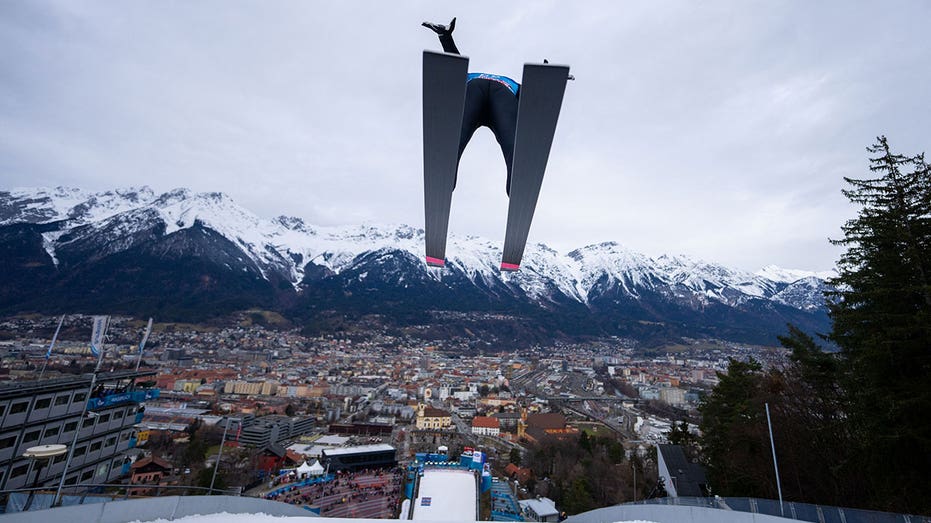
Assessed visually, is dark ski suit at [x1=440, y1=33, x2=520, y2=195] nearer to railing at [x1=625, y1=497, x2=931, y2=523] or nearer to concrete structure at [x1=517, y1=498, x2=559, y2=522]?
railing at [x1=625, y1=497, x2=931, y2=523]

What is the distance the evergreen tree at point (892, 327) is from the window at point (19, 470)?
2218 cm

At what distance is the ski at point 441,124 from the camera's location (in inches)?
144

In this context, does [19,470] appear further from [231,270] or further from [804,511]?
[231,270]

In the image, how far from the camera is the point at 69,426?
46.8 feet

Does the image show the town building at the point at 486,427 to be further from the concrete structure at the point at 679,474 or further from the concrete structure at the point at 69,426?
the concrete structure at the point at 69,426

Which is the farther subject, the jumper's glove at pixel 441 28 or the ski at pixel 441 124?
the jumper's glove at pixel 441 28

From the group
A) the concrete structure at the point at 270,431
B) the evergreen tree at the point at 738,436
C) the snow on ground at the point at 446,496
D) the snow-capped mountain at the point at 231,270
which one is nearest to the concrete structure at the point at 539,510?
the snow on ground at the point at 446,496

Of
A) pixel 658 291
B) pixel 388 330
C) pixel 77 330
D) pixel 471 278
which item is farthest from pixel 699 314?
pixel 77 330

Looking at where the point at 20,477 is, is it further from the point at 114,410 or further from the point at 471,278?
the point at 471,278

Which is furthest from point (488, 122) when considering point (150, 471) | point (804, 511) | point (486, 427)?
point (486, 427)

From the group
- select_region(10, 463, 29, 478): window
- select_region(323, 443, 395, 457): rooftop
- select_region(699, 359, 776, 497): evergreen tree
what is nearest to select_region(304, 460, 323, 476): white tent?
select_region(323, 443, 395, 457): rooftop

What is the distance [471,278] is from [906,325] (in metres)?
177

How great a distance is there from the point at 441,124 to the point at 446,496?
20156 mm

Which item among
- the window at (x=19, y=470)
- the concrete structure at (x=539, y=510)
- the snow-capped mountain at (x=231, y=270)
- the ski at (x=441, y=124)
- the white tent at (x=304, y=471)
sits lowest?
the white tent at (x=304, y=471)
